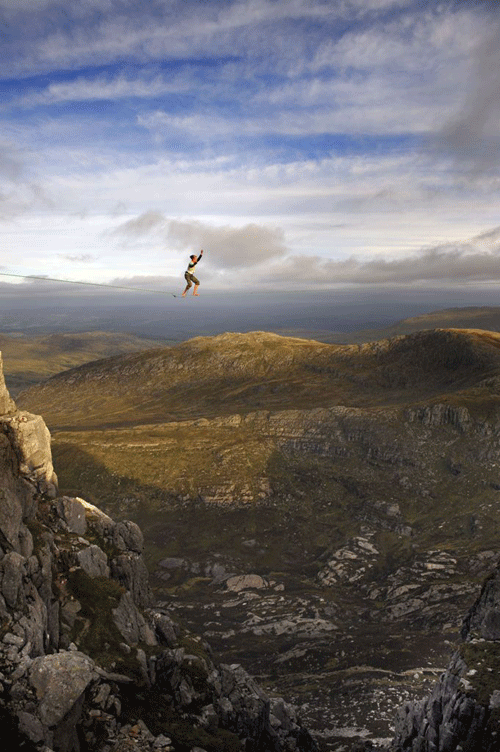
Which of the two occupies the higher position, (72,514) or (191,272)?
(191,272)

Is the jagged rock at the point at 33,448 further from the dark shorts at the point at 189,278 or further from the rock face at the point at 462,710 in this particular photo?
the rock face at the point at 462,710

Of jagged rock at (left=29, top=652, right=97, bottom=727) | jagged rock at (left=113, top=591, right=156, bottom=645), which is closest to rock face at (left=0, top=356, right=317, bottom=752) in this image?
jagged rock at (left=29, top=652, right=97, bottom=727)

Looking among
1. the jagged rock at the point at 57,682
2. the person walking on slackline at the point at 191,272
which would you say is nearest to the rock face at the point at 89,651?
the jagged rock at the point at 57,682

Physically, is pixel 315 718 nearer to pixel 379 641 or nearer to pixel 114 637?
pixel 379 641

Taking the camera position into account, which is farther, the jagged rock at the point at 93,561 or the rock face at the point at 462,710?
the jagged rock at the point at 93,561

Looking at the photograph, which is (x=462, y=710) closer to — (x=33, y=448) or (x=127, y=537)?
(x=127, y=537)

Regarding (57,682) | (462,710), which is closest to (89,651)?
(57,682)
